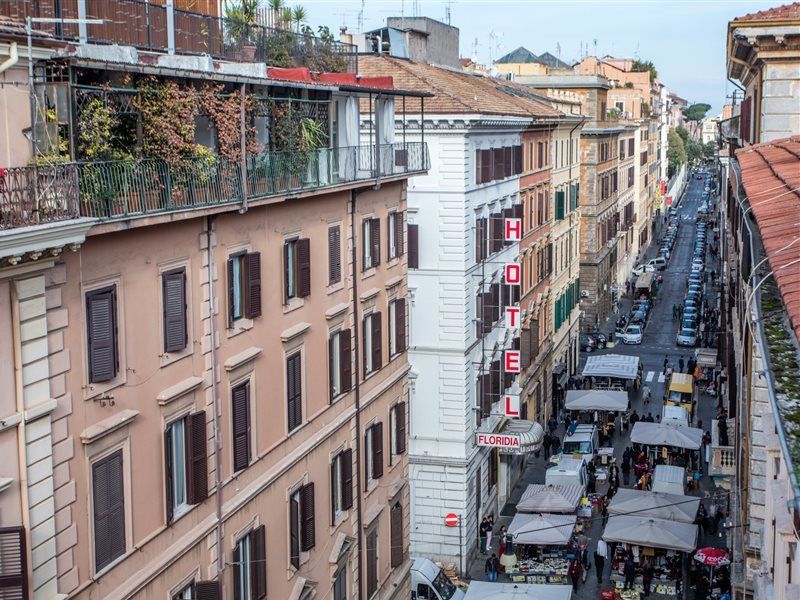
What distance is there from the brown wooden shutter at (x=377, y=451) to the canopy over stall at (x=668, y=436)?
68.1 feet

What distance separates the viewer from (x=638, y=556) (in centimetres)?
3581

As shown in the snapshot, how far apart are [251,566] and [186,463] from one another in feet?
10.5

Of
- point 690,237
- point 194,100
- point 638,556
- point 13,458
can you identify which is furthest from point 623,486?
point 690,237

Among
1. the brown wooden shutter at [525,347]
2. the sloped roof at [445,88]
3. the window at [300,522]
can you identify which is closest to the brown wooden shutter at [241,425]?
→ the window at [300,522]

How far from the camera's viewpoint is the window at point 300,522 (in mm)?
21406

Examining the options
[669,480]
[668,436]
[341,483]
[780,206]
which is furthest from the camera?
[668,436]

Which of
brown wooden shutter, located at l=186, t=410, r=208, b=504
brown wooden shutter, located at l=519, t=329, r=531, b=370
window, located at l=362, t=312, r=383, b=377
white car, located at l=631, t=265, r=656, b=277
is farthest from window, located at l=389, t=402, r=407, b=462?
white car, located at l=631, t=265, r=656, b=277

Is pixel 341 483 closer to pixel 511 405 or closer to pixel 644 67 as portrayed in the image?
pixel 511 405

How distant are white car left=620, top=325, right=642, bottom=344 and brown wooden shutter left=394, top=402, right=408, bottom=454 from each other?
46.8 metres

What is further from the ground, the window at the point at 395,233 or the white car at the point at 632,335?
the window at the point at 395,233

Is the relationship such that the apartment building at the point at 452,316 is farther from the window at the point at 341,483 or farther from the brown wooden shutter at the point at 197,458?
the brown wooden shutter at the point at 197,458

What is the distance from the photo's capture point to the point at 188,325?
17.0 m

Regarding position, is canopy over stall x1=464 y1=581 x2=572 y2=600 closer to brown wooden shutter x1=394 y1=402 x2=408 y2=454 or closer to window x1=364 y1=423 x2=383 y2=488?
brown wooden shutter x1=394 y1=402 x2=408 y2=454

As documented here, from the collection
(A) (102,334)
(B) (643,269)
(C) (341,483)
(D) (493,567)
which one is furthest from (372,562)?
(B) (643,269)
